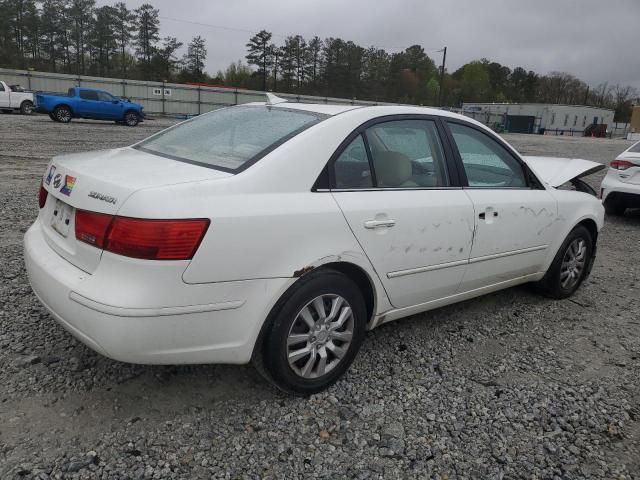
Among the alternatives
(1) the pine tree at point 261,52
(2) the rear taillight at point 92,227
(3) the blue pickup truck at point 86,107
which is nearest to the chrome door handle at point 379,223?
(2) the rear taillight at point 92,227

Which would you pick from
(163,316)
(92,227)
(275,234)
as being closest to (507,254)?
(275,234)

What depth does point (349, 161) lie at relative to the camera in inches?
114

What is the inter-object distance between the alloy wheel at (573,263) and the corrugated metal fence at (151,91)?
27.1m

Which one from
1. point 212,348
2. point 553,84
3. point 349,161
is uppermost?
point 553,84

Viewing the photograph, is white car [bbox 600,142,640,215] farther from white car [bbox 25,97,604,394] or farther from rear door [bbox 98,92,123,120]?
rear door [bbox 98,92,123,120]

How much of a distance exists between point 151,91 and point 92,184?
110 ft

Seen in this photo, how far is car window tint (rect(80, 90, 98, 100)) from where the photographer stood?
22433 millimetres

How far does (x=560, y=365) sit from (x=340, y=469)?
1837 mm

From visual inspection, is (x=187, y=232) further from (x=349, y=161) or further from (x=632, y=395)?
(x=632, y=395)

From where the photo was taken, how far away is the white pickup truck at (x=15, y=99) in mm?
24141

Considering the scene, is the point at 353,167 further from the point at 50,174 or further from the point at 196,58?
the point at 196,58

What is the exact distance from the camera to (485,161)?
381 cm

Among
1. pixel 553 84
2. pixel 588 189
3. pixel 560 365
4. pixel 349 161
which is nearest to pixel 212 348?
pixel 349 161

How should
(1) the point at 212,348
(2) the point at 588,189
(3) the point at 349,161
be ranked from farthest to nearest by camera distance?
1. (2) the point at 588,189
2. (3) the point at 349,161
3. (1) the point at 212,348
